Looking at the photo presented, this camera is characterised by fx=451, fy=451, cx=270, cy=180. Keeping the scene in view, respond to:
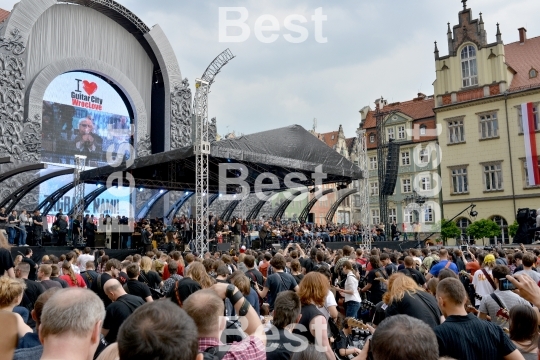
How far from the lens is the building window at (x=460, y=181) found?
35188 millimetres

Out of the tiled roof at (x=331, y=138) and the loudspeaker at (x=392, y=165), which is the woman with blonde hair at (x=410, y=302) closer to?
the loudspeaker at (x=392, y=165)

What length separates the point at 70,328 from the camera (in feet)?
7.14

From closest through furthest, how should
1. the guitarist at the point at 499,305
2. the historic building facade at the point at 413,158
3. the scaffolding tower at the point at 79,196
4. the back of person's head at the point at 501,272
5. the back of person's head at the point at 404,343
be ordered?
the back of person's head at the point at 404,343, the guitarist at the point at 499,305, the back of person's head at the point at 501,272, the scaffolding tower at the point at 79,196, the historic building facade at the point at 413,158

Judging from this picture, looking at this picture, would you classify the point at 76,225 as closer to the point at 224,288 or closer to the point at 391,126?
the point at 224,288

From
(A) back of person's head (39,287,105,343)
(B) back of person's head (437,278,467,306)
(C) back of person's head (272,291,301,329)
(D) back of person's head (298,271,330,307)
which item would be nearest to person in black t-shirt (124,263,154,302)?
(D) back of person's head (298,271,330,307)

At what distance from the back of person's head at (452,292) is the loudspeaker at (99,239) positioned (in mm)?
19710

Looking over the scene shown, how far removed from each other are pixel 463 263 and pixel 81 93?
24530mm

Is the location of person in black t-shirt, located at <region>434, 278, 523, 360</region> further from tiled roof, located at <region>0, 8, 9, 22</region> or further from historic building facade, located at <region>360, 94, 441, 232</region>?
historic building facade, located at <region>360, 94, 441, 232</region>

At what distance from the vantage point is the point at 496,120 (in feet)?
111

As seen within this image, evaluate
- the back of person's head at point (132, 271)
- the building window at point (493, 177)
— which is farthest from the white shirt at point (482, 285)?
the building window at point (493, 177)

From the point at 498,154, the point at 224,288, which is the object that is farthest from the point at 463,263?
the point at 498,154

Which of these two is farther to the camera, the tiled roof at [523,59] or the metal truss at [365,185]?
the tiled roof at [523,59]

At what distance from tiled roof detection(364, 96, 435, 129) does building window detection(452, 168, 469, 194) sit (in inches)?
332

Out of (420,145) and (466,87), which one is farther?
(420,145)
